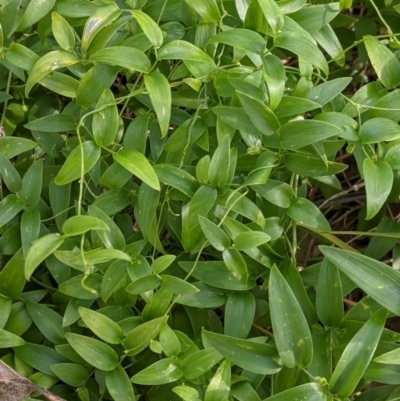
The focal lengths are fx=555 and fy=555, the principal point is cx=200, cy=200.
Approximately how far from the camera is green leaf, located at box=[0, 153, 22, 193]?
0.81 meters

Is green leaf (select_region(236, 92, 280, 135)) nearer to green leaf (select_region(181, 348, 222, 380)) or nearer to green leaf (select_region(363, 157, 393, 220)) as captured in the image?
green leaf (select_region(363, 157, 393, 220))

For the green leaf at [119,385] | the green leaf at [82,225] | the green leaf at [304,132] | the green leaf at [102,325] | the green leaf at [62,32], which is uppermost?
the green leaf at [62,32]

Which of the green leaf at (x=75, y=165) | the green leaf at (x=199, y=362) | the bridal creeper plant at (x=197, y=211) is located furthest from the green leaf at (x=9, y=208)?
the green leaf at (x=199, y=362)

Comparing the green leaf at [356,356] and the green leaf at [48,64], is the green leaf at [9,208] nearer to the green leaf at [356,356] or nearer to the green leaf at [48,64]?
the green leaf at [48,64]

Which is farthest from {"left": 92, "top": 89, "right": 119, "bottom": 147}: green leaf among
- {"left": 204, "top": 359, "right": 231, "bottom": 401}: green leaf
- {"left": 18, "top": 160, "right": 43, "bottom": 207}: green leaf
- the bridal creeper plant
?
{"left": 204, "top": 359, "right": 231, "bottom": 401}: green leaf

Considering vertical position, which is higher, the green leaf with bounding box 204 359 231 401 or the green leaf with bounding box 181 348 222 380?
the green leaf with bounding box 181 348 222 380

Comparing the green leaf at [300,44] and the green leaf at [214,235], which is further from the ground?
the green leaf at [300,44]

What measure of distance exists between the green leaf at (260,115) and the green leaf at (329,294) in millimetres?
197

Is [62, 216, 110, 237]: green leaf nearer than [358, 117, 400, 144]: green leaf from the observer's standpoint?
Yes

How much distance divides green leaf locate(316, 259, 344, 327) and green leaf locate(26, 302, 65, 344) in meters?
0.38

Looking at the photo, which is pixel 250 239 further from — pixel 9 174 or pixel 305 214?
pixel 9 174

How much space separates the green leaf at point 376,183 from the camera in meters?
0.73

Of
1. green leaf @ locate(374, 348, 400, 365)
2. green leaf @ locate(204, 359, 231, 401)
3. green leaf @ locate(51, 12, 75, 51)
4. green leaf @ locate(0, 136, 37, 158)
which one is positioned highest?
green leaf @ locate(51, 12, 75, 51)

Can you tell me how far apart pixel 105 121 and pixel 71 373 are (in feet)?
1.19
